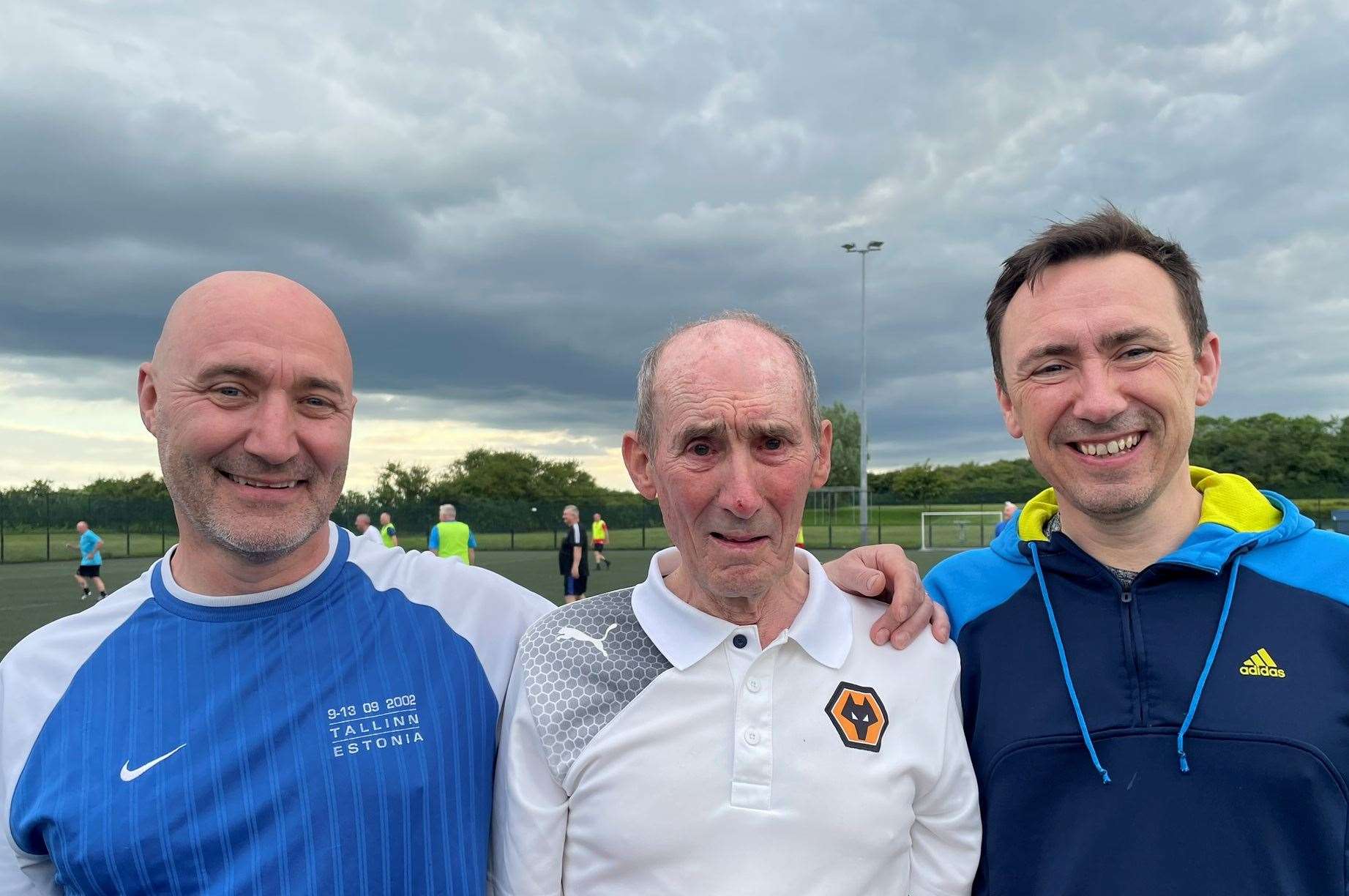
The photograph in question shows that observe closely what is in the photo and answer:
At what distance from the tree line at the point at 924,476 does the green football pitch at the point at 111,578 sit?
7192 mm

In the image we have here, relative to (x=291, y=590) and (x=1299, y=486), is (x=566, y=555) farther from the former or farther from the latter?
(x=1299, y=486)

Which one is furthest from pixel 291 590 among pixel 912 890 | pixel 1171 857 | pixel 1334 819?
pixel 1334 819

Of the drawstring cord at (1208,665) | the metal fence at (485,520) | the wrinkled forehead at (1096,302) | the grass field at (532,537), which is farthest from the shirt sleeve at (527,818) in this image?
the grass field at (532,537)

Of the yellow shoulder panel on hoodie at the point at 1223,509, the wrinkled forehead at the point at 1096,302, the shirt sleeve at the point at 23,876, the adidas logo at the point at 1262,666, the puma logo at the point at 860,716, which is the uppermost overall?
the wrinkled forehead at the point at 1096,302

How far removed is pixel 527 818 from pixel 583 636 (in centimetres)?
42

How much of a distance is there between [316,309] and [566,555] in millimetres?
16359

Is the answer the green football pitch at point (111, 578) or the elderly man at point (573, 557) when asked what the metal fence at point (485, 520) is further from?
the elderly man at point (573, 557)

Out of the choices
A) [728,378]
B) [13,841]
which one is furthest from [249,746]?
[728,378]

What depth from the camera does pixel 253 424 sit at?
6.89 feet

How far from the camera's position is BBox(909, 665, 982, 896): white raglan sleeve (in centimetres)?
210

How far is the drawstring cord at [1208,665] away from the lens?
2.08 metres

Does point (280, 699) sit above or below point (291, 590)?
below

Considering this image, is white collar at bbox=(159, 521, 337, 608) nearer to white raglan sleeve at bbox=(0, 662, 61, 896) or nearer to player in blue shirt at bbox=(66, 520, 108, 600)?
white raglan sleeve at bbox=(0, 662, 61, 896)

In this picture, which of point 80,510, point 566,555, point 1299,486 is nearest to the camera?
point 566,555
